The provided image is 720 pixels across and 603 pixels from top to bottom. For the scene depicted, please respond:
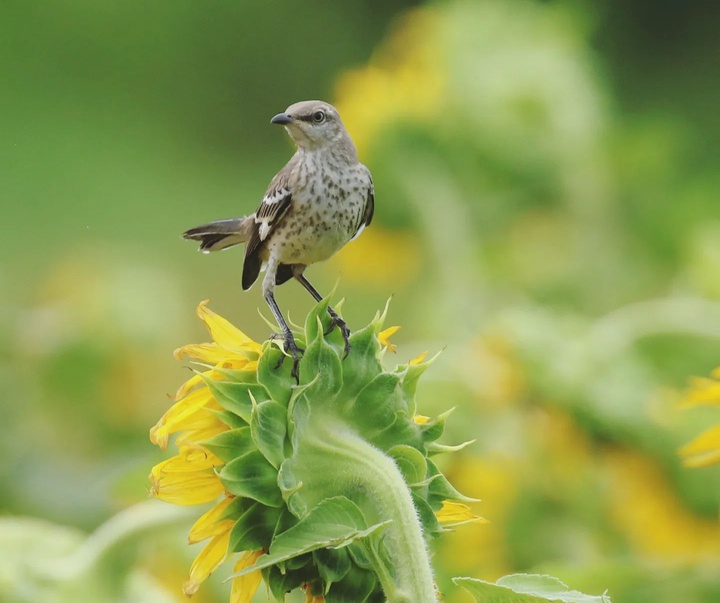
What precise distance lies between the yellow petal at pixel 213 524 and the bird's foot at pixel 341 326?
0.07 metres

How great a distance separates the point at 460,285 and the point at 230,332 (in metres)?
0.99

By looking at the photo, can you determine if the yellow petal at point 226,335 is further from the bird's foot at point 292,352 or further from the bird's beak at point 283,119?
the bird's beak at point 283,119

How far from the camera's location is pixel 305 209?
0.63 m

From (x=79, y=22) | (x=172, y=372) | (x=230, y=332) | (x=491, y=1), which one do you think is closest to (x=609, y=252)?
(x=491, y=1)

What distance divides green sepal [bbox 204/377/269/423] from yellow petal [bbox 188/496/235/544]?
0.04m

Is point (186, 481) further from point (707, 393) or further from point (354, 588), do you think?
point (707, 393)

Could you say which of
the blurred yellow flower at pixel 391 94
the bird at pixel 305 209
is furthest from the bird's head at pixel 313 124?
the blurred yellow flower at pixel 391 94

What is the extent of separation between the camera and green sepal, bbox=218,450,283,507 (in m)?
0.47

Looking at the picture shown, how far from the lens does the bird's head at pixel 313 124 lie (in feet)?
2.09

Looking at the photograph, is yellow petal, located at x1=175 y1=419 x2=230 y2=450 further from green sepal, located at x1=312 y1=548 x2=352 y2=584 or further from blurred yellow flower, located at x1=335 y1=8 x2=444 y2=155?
blurred yellow flower, located at x1=335 y1=8 x2=444 y2=155

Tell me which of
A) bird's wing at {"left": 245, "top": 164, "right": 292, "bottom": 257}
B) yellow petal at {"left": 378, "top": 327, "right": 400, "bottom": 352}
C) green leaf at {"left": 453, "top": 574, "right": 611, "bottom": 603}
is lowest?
green leaf at {"left": 453, "top": 574, "right": 611, "bottom": 603}

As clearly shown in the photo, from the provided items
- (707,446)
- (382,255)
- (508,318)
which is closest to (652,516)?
(508,318)

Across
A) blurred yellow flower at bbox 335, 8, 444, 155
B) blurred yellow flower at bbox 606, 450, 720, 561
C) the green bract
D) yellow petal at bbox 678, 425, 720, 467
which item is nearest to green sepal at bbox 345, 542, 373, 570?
the green bract

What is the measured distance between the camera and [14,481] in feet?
4.05
